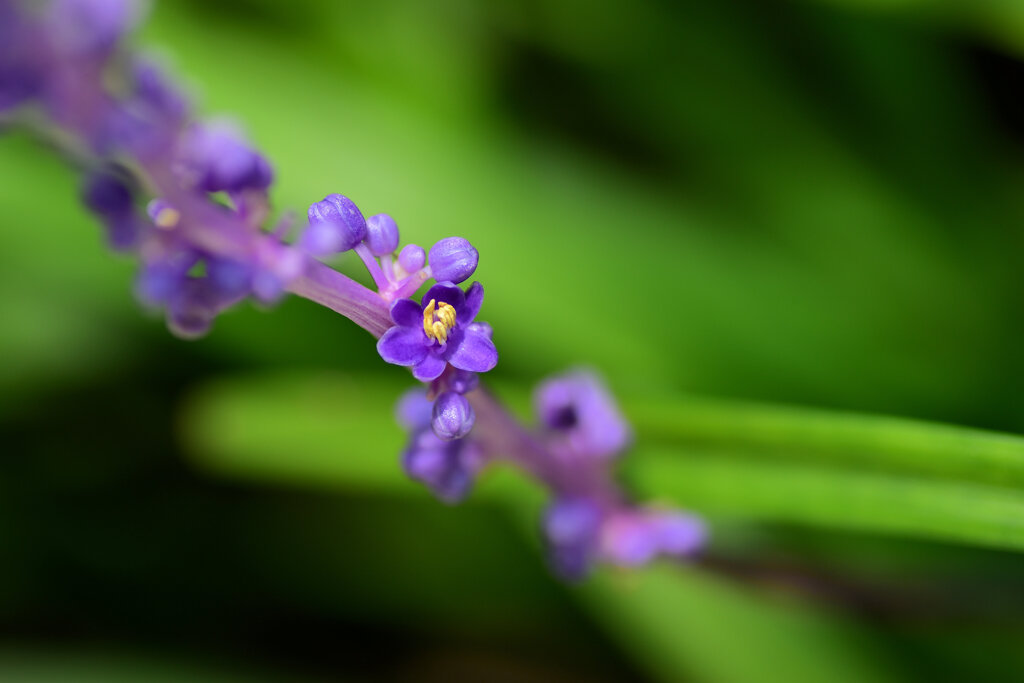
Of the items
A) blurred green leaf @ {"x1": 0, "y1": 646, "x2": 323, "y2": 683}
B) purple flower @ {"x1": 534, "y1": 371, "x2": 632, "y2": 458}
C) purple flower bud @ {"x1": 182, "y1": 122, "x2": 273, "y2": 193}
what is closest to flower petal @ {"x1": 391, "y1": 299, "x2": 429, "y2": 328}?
purple flower bud @ {"x1": 182, "y1": 122, "x2": 273, "y2": 193}

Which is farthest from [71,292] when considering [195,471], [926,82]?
[926,82]

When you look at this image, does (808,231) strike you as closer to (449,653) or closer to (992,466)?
(992,466)

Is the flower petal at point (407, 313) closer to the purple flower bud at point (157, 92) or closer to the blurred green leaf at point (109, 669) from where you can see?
the purple flower bud at point (157, 92)

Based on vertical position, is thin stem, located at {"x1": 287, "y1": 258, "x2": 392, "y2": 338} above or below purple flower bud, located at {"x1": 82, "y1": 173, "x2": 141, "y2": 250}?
above

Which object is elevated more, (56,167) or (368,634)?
(56,167)

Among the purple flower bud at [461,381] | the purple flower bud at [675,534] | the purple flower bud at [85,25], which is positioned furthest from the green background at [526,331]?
the purple flower bud at [85,25]

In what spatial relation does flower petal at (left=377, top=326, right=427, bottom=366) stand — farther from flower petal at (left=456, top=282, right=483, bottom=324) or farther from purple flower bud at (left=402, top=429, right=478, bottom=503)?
purple flower bud at (left=402, top=429, right=478, bottom=503)

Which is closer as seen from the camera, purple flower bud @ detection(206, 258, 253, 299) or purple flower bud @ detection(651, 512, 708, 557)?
purple flower bud @ detection(206, 258, 253, 299)
